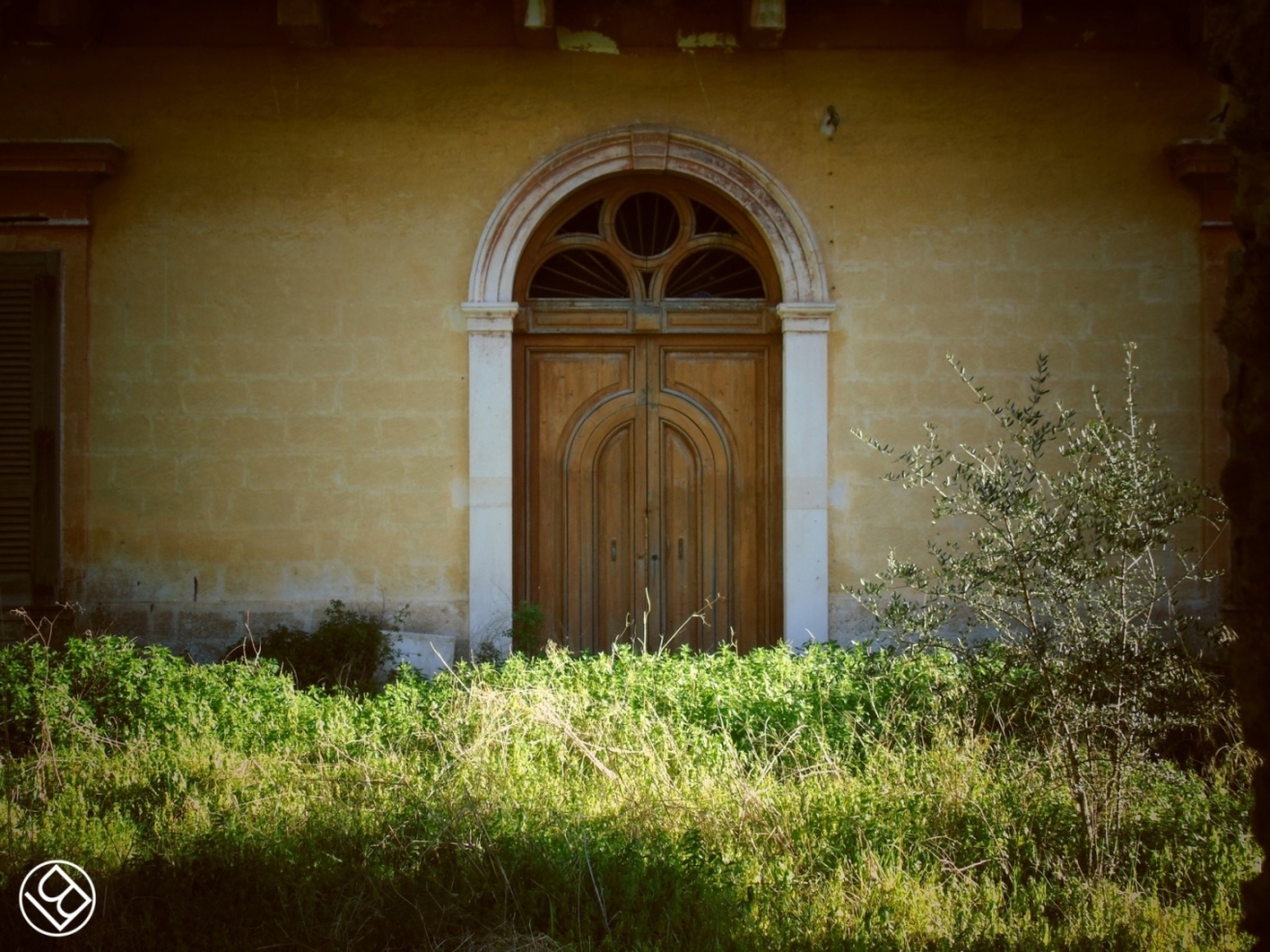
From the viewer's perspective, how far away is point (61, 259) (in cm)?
691

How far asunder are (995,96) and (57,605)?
621 centimetres

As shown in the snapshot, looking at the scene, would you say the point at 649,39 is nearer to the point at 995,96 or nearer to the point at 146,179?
the point at 995,96

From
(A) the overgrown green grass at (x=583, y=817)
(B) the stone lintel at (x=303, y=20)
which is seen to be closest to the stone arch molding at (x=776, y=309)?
(B) the stone lintel at (x=303, y=20)

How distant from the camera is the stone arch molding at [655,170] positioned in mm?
6949

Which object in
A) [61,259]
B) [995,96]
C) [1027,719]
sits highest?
[995,96]

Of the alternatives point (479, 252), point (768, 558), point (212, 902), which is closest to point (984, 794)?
point (212, 902)

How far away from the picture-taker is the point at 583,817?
3984 millimetres

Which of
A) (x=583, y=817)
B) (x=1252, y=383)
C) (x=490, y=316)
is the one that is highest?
(x=490, y=316)

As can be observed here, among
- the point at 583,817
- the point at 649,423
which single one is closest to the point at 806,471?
the point at 649,423

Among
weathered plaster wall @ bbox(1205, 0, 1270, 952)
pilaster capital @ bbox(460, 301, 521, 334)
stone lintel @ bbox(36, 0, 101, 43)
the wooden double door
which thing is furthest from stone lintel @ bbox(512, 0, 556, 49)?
weathered plaster wall @ bbox(1205, 0, 1270, 952)

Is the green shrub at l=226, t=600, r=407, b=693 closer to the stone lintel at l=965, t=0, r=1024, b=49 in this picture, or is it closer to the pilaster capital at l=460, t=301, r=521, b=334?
the pilaster capital at l=460, t=301, r=521, b=334

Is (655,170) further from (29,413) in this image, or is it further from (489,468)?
(29,413)

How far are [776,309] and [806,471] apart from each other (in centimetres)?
98

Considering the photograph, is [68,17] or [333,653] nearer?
[333,653]
